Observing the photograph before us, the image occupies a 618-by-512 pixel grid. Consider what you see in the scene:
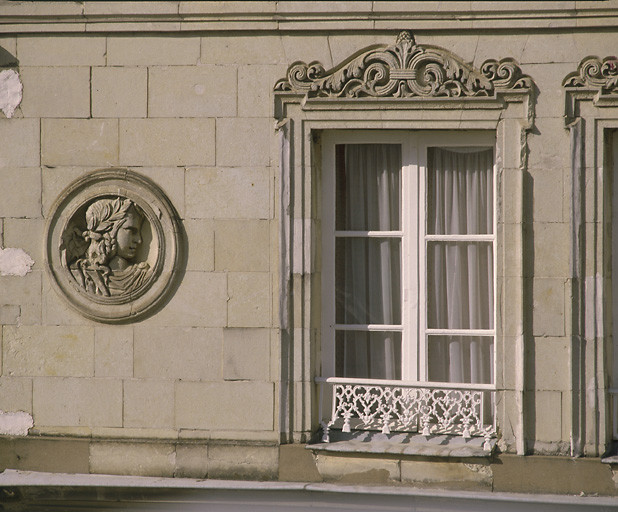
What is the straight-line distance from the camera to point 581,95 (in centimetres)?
615

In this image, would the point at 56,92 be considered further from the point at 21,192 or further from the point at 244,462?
the point at 244,462

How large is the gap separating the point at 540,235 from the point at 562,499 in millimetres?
1880

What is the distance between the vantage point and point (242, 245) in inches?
255

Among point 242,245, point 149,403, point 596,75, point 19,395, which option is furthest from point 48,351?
point 596,75

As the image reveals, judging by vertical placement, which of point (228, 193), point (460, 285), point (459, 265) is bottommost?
point (460, 285)

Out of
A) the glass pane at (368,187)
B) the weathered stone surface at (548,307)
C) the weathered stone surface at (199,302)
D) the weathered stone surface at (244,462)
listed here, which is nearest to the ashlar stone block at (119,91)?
the weathered stone surface at (199,302)

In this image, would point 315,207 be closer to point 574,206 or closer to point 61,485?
point 574,206

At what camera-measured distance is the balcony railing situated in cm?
633

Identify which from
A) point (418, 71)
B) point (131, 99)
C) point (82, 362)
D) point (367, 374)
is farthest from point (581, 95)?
point (82, 362)

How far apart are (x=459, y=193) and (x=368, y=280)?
38.2 inches

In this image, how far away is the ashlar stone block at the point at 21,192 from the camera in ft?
21.9

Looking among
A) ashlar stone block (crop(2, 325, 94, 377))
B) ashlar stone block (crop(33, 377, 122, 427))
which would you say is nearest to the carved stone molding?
ashlar stone block (crop(2, 325, 94, 377))

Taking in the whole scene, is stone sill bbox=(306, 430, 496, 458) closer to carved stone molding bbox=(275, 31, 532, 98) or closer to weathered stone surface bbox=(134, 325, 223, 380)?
weathered stone surface bbox=(134, 325, 223, 380)

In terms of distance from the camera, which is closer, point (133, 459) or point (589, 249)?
point (589, 249)
